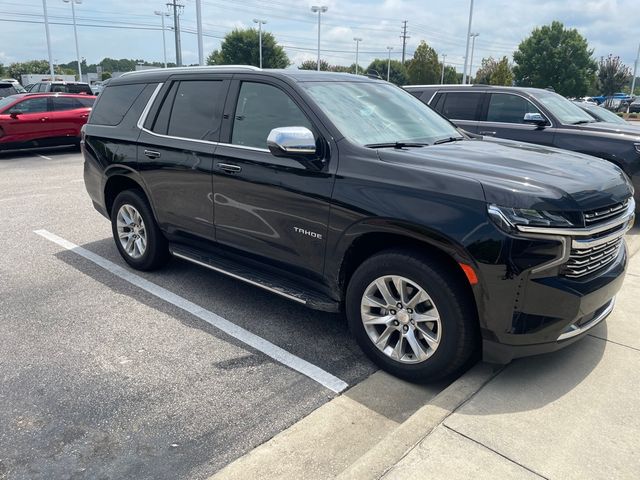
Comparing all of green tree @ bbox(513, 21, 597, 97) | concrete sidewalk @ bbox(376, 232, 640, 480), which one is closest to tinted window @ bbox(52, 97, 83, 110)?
concrete sidewalk @ bbox(376, 232, 640, 480)

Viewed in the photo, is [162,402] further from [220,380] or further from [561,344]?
[561,344]

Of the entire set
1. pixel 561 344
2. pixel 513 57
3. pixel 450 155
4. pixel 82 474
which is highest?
pixel 513 57

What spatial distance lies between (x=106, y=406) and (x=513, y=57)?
2373 inches

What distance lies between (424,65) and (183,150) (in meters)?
61.1

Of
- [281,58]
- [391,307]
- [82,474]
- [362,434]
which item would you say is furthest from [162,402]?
[281,58]

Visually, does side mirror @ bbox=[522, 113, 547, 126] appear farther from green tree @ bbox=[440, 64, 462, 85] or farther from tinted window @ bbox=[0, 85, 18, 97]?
green tree @ bbox=[440, 64, 462, 85]

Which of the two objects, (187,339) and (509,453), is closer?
(509,453)

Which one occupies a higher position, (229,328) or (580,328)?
(580,328)

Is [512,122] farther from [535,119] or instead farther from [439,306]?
[439,306]

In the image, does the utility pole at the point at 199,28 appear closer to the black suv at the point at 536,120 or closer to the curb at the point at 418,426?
the black suv at the point at 536,120

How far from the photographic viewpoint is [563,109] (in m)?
8.24

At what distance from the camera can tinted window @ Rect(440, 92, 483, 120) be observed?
853cm

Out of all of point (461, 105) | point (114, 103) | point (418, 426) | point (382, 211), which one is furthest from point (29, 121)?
point (418, 426)

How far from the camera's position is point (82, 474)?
2.61m
